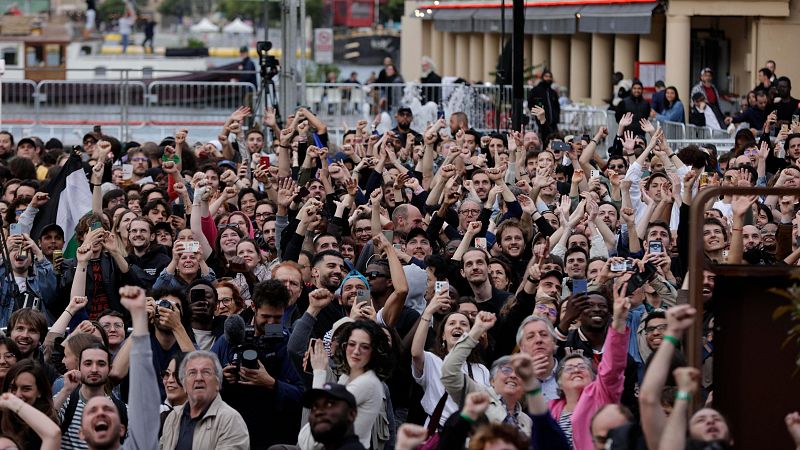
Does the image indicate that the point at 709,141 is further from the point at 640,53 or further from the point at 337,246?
the point at 640,53

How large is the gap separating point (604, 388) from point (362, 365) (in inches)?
54.2

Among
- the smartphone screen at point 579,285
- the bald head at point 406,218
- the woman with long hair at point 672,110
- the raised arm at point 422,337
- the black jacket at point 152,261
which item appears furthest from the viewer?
the woman with long hair at point 672,110

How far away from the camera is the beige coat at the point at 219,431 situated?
377 inches

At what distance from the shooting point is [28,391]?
9875 millimetres

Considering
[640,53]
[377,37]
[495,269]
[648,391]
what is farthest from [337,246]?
[377,37]

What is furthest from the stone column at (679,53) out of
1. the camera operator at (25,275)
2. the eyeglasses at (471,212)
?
the camera operator at (25,275)

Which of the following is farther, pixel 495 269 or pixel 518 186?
pixel 518 186

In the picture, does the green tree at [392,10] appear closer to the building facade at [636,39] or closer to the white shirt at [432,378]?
the building facade at [636,39]

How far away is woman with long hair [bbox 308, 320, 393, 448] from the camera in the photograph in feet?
31.7

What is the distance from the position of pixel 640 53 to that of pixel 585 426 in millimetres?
27972

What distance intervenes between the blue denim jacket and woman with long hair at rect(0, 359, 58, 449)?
3.11 metres

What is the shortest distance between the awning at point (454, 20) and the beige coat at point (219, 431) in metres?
39.6

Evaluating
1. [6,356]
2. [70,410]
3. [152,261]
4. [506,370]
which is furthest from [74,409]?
[152,261]

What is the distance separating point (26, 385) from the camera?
9.89 m
